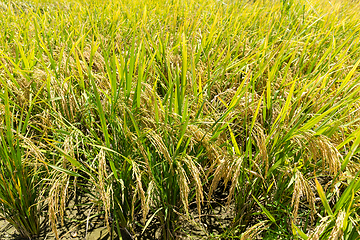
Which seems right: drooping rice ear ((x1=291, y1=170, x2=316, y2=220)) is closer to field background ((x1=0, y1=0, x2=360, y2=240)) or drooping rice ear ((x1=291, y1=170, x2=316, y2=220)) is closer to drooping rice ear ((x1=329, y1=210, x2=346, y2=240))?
field background ((x1=0, y1=0, x2=360, y2=240))

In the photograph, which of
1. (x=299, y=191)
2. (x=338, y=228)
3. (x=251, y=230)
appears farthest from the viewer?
(x=251, y=230)

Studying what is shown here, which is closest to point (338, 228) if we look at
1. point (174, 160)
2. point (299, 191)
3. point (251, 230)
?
point (299, 191)

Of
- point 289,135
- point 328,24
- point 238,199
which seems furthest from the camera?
point 328,24

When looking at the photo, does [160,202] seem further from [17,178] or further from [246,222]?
[17,178]

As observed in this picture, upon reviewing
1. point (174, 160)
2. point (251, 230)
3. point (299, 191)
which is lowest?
point (251, 230)

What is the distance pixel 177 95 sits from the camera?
126 cm

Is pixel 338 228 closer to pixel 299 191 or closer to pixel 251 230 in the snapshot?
pixel 299 191

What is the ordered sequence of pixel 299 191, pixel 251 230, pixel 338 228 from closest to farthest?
pixel 338 228, pixel 299 191, pixel 251 230

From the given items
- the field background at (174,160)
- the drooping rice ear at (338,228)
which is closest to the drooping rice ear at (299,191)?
the field background at (174,160)

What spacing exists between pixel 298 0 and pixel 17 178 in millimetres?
3378

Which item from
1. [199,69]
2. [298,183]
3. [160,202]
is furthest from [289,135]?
[199,69]

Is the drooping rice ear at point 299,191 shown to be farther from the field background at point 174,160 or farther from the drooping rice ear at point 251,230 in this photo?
the drooping rice ear at point 251,230

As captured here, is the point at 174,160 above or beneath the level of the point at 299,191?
beneath

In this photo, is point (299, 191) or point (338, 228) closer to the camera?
point (338, 228)
